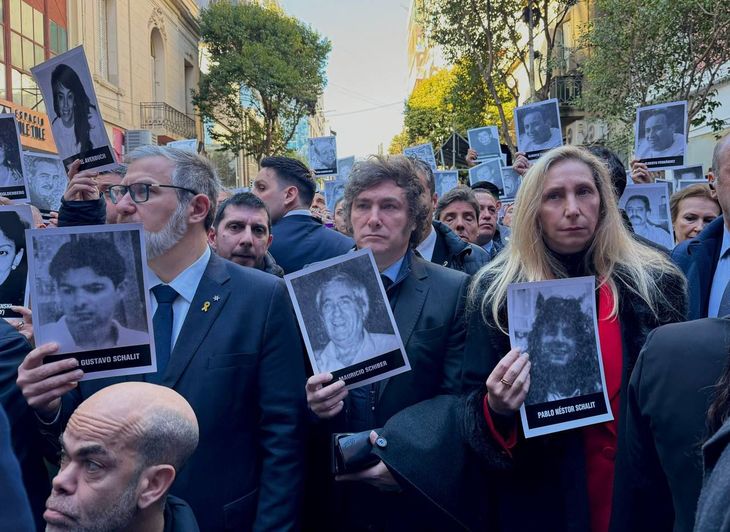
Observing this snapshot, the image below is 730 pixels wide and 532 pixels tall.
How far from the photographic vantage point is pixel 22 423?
2.43 meters

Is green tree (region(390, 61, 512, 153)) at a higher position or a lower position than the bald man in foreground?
higher

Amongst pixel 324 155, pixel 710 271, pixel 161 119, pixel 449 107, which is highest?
pixel 449 107

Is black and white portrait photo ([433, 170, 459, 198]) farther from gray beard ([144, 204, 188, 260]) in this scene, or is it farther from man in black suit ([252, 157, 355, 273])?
gray beard ([144, 204, 188, 260])

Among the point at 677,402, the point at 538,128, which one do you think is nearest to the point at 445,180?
the point at 538,128

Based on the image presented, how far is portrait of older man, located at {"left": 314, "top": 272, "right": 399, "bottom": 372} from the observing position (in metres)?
2.51

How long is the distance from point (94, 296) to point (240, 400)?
60cm

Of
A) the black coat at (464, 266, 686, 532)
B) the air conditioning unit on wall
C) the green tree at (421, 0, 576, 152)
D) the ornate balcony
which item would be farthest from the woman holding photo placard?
the ornate balcony

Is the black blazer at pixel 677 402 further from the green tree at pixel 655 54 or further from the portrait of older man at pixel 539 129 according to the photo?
the green tree at pixel 655 54

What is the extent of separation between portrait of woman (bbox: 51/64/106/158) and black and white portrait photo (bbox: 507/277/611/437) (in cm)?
222

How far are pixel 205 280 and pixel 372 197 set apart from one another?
0.77 m

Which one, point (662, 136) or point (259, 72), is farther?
point (259, 72)

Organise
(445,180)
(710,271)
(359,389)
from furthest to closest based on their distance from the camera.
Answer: (445,180)
(710,271)
(359,389)

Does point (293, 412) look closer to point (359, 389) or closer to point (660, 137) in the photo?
point (359, 389)

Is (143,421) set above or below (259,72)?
below
